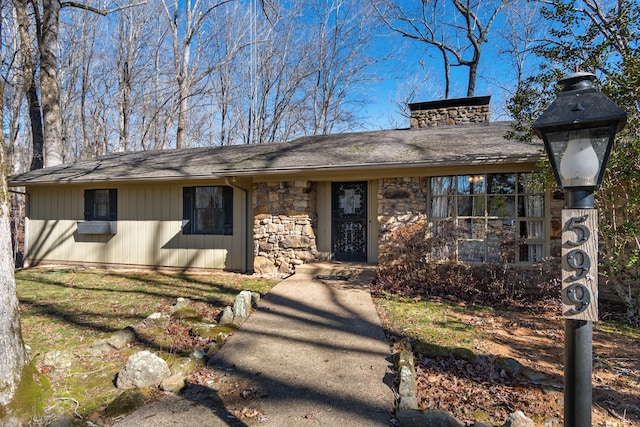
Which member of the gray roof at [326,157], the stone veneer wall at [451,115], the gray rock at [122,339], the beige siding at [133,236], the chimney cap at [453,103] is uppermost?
the chimney cap at [453,103]

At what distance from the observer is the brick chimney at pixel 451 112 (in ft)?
33.2

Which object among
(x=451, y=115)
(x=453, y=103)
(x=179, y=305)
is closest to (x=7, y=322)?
(x=179, y=305)

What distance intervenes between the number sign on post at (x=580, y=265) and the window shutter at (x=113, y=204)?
985 centimetres

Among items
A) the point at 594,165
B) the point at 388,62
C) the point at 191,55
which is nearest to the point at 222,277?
the point at 594,165

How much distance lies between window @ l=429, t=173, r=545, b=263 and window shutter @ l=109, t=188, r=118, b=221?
7.90 metres

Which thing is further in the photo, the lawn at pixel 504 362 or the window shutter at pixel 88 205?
the window shutter at pixel 88 205

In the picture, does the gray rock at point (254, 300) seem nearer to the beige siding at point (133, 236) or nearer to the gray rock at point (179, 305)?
the gray rock at point (179, 305)

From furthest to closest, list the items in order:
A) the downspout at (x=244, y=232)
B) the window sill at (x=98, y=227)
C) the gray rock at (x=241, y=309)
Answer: the window sill at (x=98, y=227) → the downspout at (x=244, y=232) → the gray rock at (x=241, y=309)

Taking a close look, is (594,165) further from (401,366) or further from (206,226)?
(206,226)

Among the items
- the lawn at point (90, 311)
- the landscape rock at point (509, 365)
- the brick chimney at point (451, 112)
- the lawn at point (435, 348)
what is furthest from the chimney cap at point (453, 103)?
the landscape rock at point (509, 365)

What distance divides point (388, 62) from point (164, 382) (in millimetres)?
19527

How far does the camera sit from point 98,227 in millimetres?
8852

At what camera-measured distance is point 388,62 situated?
19031mm

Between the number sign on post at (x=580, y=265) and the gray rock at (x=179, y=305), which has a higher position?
the number sign on post at (x=580, y=265)
